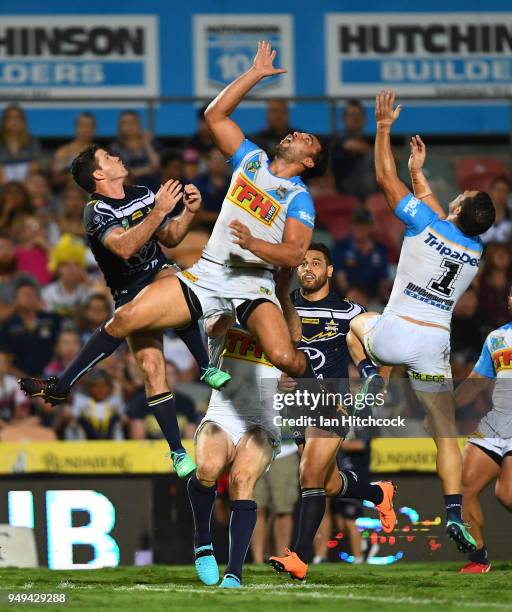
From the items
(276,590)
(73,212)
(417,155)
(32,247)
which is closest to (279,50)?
(73,212)

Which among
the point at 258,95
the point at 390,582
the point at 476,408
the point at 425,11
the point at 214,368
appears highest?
Answer: the point at 425,11

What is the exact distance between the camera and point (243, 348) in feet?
28.9

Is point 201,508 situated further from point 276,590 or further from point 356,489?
point 356,489

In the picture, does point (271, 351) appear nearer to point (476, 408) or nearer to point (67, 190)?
point (476, 408)

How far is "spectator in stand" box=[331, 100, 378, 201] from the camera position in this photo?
16.0 meters

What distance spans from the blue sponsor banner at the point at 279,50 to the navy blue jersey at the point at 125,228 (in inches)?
281

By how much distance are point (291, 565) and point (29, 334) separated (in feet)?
21.5

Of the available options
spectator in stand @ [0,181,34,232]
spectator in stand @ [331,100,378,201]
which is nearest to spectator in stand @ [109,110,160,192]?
spectator in stand @ [0,181,34,232]

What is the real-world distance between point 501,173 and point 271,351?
8676 millimetres

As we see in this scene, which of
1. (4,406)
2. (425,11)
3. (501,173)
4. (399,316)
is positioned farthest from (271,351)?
(425,11)

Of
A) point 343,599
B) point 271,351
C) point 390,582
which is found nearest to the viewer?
point 343,599

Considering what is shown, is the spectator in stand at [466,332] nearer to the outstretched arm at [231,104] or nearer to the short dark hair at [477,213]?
the short dark hair at [477,213]

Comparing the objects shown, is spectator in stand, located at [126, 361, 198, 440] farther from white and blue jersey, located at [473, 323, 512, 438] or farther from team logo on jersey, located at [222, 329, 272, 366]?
team logo on jersey, located at [222, 329, 272, 366]

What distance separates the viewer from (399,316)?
9.12 meters
